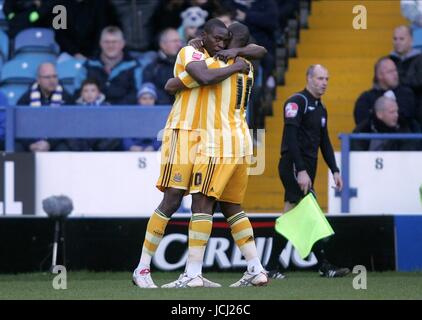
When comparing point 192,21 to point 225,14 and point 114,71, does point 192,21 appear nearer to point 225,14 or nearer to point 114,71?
point 225,14

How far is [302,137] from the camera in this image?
12328 mm

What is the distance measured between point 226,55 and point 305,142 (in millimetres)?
1982

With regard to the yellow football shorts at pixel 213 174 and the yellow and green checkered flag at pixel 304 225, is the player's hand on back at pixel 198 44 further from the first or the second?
the yellow and green checkered flag at pixel 304 225

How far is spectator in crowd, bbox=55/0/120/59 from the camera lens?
16.9 metres

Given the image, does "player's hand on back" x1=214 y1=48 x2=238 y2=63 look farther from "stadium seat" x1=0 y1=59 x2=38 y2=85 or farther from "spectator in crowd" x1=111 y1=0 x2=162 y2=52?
"stadium seat" x1=0 y1=59 x2=38 y2=85

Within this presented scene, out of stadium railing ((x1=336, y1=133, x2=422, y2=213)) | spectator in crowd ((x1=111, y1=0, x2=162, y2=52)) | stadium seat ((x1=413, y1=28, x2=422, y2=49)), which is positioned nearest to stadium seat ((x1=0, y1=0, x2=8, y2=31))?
spectator in crowd ((x1=111, y1=0, x2=162, y2=52))

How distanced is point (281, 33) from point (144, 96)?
302 cm

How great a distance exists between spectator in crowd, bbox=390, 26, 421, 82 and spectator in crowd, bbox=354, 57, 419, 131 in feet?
1.36

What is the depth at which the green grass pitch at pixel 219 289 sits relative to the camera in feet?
32.4

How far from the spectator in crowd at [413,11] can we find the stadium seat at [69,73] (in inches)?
160

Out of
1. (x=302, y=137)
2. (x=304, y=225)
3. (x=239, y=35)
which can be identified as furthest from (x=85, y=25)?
(x=239, y=35)

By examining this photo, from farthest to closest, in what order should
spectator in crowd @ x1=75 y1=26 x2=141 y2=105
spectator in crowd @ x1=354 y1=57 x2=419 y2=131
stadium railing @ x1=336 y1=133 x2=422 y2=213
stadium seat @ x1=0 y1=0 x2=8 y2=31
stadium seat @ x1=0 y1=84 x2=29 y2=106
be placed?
stadium seat @ x1=0 y1=0 x2=8 y2=31, stadium seat @ x1=0 y1=84 x2=29 y2=106, spectator in crowd @ x1=75 y1=26 x2=141 y2=105, spectator in crowd @ x1=354 y1=57 x2=419 y2=131, stadium railing @ x1=336 y1=133 x2=422 y2=213
